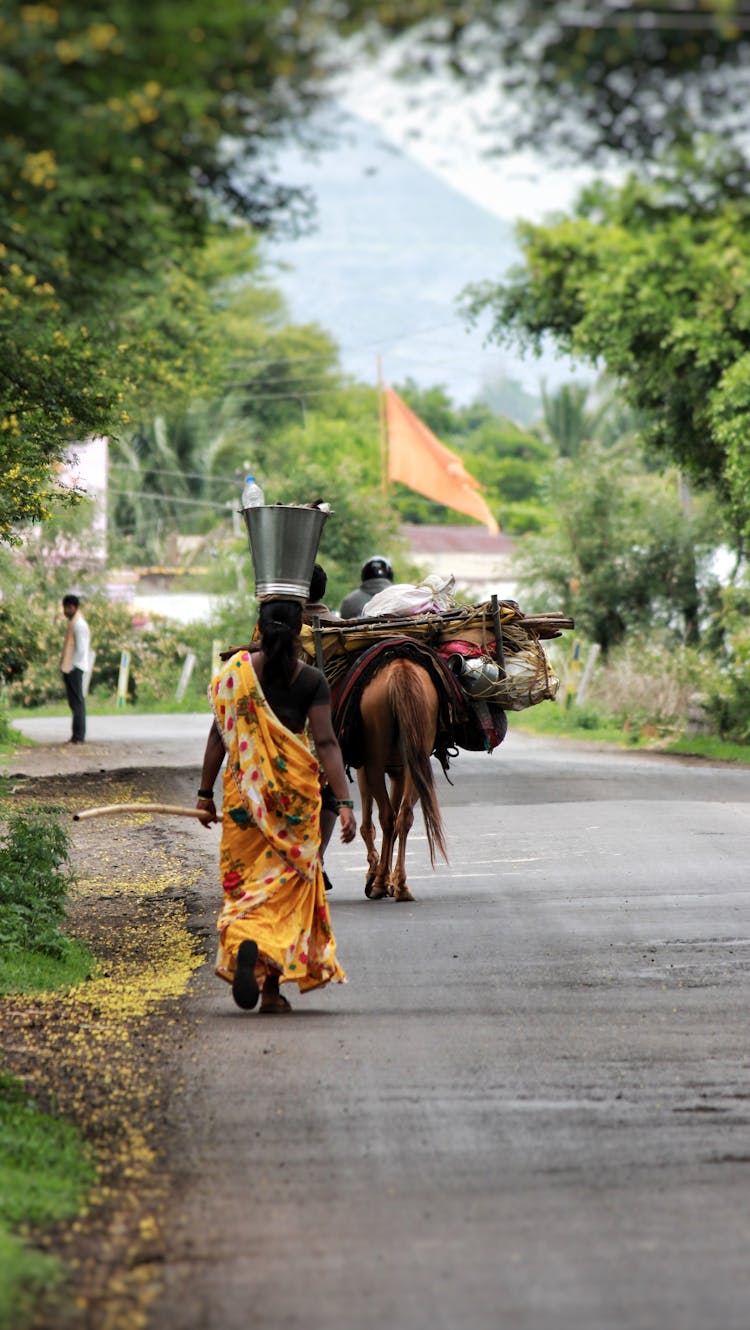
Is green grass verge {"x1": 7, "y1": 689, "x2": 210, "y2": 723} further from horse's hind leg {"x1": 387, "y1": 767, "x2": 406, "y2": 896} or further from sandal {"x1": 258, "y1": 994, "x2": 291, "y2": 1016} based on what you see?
sandal {"x1": 258, "y1": 994, "x2": 291, "y2": 1016}

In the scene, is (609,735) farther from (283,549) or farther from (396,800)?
(283,549)

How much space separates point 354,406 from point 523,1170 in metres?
82.3

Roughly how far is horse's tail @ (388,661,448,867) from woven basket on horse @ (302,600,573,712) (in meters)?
0.60

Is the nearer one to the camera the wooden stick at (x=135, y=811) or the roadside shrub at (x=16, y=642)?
the wooden stick at (x=135, y=811)

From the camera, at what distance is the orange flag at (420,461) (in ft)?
162

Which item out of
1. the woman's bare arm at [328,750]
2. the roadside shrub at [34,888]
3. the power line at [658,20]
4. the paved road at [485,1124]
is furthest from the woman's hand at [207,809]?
the power line at [658,20]

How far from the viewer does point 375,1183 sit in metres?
6.27

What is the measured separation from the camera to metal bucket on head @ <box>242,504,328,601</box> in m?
11.6

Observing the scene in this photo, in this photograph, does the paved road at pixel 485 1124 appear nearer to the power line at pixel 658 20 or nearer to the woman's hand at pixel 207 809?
the woman's hand at pixel 207 809

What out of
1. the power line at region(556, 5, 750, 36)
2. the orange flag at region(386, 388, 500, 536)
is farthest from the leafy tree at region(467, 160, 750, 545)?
the orange flag at region(386, 388, 500, 536)

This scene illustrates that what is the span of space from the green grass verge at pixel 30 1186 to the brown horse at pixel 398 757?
5138 mm

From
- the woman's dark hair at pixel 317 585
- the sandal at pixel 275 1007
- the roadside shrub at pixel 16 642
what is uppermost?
the woman's dark hair at pixel 317 585

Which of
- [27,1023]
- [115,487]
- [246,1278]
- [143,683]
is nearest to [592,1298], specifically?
[246,1278]

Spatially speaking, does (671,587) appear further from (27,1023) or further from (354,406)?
(354,406)
